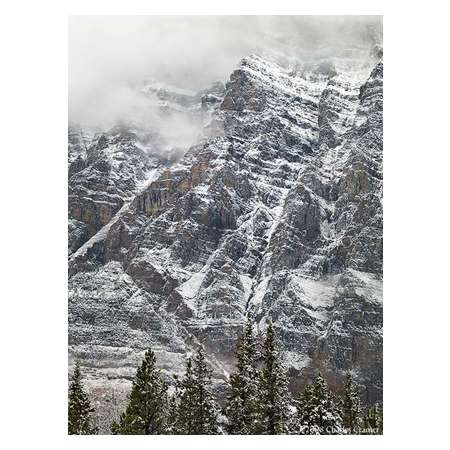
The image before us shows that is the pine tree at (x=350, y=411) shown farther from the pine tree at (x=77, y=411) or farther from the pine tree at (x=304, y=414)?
the pine tree at (x=77, y=411)

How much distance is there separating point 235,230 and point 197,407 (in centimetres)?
10569

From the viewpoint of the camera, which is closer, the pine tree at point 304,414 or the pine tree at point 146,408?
the pine tree at point 304,414

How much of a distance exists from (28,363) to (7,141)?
8.04m

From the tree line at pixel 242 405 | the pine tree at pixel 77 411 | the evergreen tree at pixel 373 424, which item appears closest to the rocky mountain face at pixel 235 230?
the evergreen tree at pixel 373 424

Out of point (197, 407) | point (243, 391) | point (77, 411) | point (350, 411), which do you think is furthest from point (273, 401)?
point (350, 411)

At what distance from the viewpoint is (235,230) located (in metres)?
132

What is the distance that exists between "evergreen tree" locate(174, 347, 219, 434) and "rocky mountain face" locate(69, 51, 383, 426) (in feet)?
186

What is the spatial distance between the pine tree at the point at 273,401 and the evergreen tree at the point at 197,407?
7.21 ft

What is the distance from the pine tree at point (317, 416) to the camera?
2619cm

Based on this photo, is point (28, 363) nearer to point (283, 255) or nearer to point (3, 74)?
point (3, 74)

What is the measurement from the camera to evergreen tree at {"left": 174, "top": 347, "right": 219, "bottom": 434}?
85.9 feet

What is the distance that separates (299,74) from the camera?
90.8 metres

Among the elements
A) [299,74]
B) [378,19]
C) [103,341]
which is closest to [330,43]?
[378,19]

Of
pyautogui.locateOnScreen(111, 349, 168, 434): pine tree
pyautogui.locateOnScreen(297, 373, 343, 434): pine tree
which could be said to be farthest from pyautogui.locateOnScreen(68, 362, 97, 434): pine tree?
pyautogui.locateOnScreen(297, 373, 343, 434): pine tree
